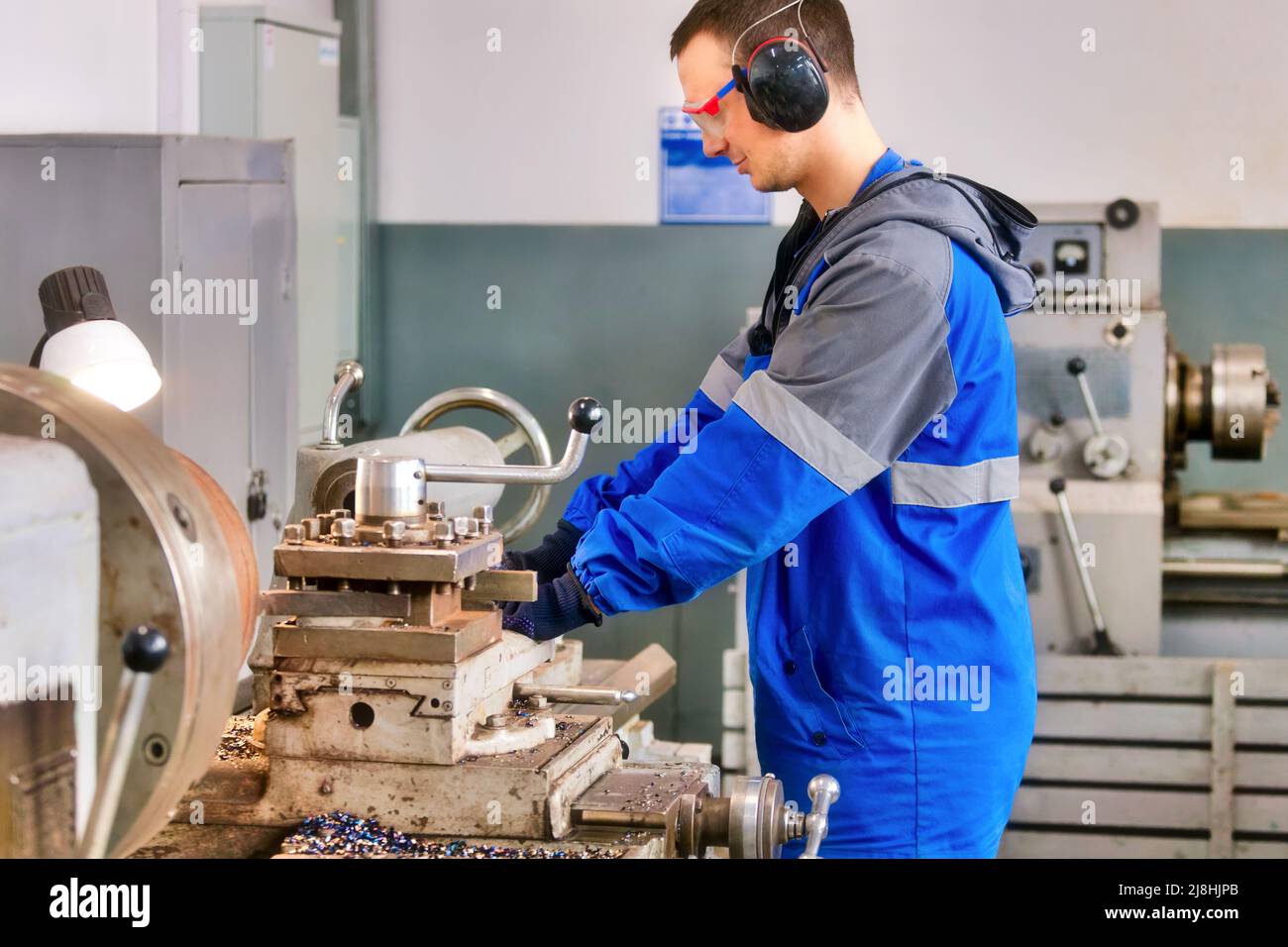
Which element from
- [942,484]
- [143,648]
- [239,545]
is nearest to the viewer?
[143,648]

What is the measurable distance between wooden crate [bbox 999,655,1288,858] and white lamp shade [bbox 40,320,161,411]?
1989mm

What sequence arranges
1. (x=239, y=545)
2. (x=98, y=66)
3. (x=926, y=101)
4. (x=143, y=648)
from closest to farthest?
(x=143, y=648), (x=239, y=545), (x=98, y=66), (x=926, y=101)

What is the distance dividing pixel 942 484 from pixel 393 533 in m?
0.54

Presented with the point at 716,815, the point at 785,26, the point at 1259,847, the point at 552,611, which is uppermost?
the point at 785,26

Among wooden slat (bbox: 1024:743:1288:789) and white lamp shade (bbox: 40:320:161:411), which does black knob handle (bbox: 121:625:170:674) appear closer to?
white lamp shade (bbox: 40:320:161:411)

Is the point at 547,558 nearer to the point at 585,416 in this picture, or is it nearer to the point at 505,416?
the point at 505,416

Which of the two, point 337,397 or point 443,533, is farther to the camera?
point 337,397

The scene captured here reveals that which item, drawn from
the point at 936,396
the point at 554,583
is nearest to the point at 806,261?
the point at 936,396

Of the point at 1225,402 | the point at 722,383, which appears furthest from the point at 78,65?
the point at 1225,402

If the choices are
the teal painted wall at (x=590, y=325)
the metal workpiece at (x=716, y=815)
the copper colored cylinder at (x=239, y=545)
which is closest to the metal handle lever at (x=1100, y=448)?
the teal painted wall at (x=590, y=325)

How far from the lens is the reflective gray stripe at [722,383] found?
1.64 metres

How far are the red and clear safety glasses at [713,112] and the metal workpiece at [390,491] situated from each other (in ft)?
1.76

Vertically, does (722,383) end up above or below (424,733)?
above

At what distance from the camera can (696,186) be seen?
3838 millimetres
